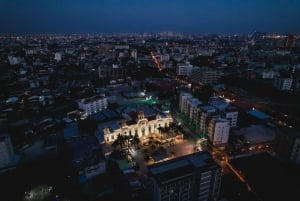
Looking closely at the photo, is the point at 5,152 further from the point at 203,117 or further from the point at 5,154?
the point at 203,117

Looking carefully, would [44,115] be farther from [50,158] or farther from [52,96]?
[50,158]

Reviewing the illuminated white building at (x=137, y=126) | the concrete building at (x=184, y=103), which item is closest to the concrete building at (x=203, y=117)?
the concrete building at (x=184, y=103)

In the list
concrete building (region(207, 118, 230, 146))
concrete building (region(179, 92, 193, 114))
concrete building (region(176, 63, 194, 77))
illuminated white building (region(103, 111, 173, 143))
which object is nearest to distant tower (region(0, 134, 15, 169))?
illuminated white building (region(103, 111, 173, 143))

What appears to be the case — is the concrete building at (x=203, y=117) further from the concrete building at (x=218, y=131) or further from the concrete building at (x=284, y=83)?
the concrete building at (x=284, y=83)

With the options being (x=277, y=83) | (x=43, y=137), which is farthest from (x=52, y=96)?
(x=277, y=83)

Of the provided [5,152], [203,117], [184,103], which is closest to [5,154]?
[5,152]
